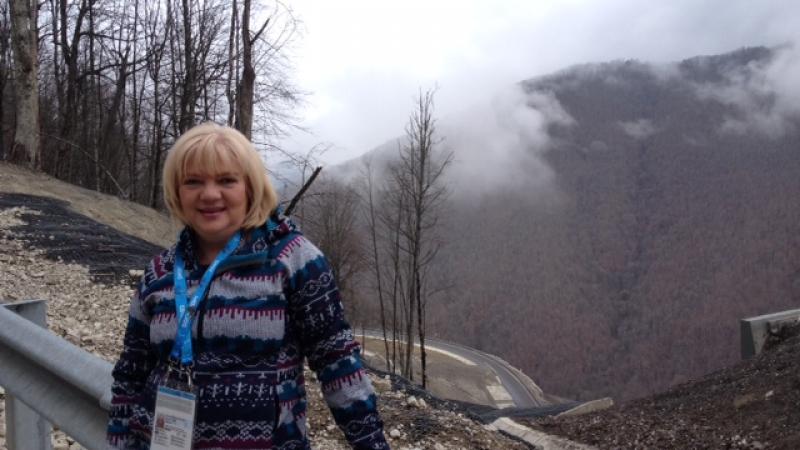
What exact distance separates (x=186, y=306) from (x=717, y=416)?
7.64m

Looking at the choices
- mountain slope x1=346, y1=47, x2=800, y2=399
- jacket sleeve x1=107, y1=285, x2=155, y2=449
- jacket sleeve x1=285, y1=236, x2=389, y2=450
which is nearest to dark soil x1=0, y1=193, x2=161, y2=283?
jacket sleeve x1=107, y1=285, x2=155, y2=449

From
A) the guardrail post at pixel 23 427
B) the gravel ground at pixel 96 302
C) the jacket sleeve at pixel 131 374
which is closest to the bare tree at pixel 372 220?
the gravel ground at pixel 96 302

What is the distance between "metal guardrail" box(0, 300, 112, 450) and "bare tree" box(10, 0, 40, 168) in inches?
516

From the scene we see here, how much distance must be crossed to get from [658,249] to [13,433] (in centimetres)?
7509

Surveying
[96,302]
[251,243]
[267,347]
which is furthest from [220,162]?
[96,302]

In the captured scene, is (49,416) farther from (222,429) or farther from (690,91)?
(690,91)

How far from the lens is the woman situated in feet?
4.94

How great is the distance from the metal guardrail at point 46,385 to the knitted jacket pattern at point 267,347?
0.42m

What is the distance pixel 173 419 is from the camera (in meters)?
1.51

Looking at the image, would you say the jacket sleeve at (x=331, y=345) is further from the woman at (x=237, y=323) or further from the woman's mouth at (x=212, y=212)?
the woman's mouth at (x=212, y=212)

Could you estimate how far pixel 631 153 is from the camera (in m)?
90.3

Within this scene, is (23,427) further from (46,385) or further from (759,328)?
(759,328)

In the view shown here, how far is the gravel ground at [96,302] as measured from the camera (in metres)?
4.70

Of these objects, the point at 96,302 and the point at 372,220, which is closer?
the point at 96,302
